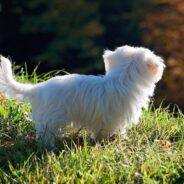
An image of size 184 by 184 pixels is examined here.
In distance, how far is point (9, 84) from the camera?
20.8 ft

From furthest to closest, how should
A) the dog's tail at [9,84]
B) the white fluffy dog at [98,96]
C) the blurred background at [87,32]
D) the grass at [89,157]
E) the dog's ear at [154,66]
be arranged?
the blurred background at [87,32] < the dog's tail at [9,84] < the dog's ear at [154,66] < the white fluffy dog at [98,96] < the grass at [89,157]

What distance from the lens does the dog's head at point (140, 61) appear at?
243 inches

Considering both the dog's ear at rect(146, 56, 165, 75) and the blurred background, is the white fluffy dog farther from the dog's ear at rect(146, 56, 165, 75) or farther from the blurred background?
the blurred background

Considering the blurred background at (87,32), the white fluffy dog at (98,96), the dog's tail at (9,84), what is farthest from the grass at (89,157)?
the blurred background at (87,32)

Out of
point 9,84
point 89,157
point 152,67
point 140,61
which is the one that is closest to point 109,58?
point 140,61

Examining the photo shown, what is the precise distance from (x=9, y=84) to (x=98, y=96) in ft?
2.88

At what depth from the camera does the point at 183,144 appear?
623 cm

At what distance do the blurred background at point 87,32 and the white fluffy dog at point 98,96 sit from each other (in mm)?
18758

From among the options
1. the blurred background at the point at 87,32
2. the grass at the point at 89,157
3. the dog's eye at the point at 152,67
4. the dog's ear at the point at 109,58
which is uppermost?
the blurred background at the point at 87,32

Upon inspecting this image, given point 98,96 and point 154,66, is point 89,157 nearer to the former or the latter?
point 98,96

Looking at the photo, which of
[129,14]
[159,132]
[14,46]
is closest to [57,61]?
[14,46]

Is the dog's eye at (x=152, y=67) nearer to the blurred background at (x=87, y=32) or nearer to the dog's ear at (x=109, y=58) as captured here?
the dog's ear at (x=109, y=58)

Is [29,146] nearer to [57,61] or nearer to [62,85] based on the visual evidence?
[62,85]

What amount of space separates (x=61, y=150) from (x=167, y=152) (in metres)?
0.90
